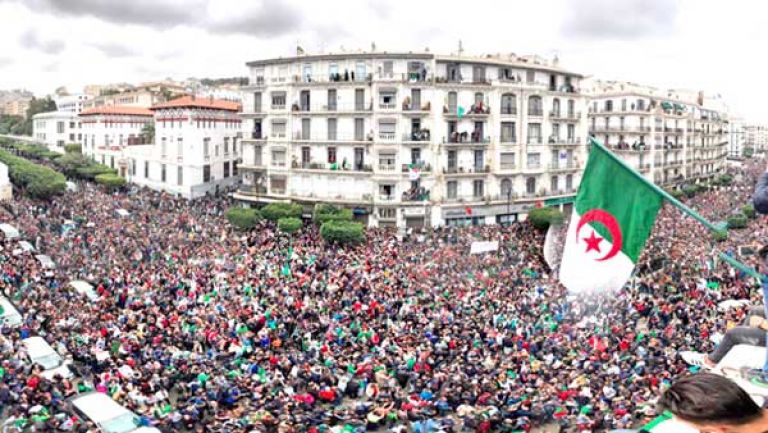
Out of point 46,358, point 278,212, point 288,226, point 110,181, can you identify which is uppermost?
point 110,181

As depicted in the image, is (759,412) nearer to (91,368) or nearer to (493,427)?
(493,427)

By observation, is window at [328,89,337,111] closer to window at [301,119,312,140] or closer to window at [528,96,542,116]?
window at [301,119,312,140]

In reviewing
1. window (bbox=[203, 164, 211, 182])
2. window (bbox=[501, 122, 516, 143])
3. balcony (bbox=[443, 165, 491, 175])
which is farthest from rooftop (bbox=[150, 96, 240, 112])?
window (bbox=[501, 122, 516, 143])

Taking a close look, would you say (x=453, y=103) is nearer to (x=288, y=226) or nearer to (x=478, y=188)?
(x=478, y=188)

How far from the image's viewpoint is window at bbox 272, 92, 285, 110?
49.6m

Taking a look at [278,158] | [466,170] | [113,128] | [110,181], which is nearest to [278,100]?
[278,158]

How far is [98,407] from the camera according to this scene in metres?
16.7

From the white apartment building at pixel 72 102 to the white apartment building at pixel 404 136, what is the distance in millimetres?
71124

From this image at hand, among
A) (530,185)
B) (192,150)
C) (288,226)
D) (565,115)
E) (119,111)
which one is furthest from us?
(119,111)

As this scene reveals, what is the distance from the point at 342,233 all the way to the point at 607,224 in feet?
97.0

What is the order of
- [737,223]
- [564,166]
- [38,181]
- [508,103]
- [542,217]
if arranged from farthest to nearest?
[564,166] → [508,103] → [737,223] → [38,181] → [542,217]

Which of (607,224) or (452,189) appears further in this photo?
(452,189)

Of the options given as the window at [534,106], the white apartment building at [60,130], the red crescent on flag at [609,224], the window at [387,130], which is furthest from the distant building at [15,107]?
the red crescent on flag at [609,224]

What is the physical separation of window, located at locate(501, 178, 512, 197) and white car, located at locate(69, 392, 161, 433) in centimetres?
3694
